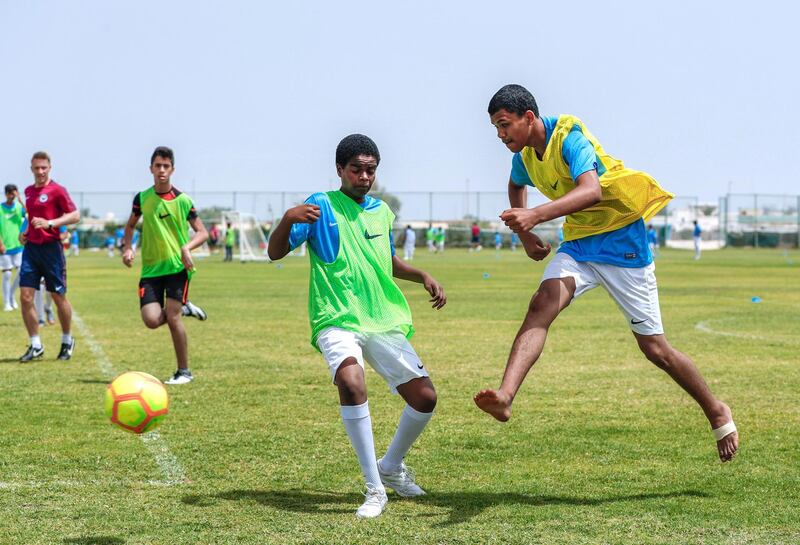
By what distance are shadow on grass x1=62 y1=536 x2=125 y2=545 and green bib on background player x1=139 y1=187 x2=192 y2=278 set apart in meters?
5.53

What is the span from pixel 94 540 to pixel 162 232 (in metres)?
5.74

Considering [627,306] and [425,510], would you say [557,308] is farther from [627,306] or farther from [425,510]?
[425,510]

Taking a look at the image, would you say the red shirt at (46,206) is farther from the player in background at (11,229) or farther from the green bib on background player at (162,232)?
the player in background at (11,229)

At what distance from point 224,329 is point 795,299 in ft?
40.5

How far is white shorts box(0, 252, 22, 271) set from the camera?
18438mm

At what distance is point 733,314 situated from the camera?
18.0 m

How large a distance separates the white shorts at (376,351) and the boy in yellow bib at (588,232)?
0.55m

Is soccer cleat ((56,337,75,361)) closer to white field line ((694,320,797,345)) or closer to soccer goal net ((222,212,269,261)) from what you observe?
white field line ((694,320,797,345))

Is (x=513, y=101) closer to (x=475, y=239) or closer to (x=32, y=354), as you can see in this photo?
(x=32, y=354)

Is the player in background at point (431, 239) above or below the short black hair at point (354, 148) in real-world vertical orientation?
below

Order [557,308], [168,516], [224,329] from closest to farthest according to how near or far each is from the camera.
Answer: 1. [168,516]
2. [557,308]
3. [224,329]

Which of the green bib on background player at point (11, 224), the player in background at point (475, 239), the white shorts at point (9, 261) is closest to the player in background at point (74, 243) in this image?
the player in background at point (475, 239)

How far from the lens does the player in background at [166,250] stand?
10.1 metres

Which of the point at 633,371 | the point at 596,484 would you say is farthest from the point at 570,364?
the point at 596,484
